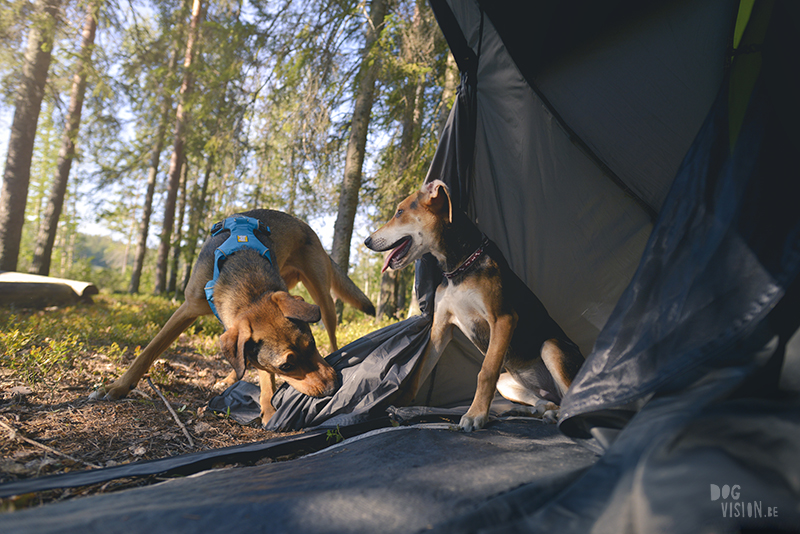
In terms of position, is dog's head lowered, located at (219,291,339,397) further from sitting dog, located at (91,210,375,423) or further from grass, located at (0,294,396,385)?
grass, located at (0,294,396,385)

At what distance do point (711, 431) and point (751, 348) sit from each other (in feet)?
1.89

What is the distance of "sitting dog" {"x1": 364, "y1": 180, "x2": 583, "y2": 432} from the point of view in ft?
10.0

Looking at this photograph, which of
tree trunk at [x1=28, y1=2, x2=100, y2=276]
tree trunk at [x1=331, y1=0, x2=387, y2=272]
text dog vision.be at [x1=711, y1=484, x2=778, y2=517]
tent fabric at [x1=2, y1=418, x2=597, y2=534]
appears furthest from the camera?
tree trunk at [x1=28, y1=2, x2=100, y2=276]

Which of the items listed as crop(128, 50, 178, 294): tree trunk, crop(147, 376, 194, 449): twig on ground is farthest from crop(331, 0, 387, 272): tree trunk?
crop(128, 50, 178, 294): tree trunk

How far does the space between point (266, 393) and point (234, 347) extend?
0.72 meters

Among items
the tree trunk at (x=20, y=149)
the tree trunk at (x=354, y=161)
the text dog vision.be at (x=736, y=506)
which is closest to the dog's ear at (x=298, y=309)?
the text dog vision.be at (x=736, y=506)

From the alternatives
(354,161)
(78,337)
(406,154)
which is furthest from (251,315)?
(406,154)

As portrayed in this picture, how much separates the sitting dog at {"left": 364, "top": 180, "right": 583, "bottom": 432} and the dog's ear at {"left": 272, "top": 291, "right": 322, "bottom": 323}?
0.70 metres

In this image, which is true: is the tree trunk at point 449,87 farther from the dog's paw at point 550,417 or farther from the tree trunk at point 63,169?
the tree trunk at point 63,169

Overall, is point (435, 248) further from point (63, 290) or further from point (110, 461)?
point (63, 290)

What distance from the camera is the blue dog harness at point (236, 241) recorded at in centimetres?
348

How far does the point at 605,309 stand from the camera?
12.1 feet

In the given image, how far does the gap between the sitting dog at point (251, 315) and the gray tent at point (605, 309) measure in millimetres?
291

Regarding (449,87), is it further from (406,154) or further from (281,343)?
(281,343)
